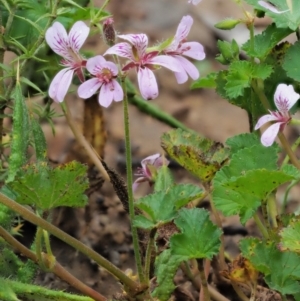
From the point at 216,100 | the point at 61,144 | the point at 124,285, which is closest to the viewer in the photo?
the point at 124,285

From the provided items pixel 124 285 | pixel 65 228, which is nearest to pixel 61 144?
pixel 65 228

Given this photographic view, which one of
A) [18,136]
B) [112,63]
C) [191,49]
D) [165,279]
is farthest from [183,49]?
[165,279]

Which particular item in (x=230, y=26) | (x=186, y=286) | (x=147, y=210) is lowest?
(x=186, y=286)

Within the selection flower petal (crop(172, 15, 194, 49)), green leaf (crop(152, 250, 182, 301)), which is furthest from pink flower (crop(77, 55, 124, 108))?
green leaf (crop(152, 250, 182, 301))

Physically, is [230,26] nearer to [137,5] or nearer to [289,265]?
[289,265]

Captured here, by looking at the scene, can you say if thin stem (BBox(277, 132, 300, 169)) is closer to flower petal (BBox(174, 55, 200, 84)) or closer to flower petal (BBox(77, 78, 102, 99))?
flower petal (BBox(174, 55, 200, 84))

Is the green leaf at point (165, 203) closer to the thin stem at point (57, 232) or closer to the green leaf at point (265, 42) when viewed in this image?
the thin stem at point (57, 232)
